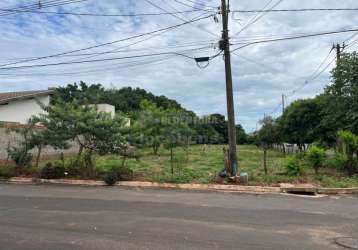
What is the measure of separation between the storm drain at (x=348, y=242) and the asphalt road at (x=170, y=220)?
140 mm

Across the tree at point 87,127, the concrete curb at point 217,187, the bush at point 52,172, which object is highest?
the tree at point 87,127

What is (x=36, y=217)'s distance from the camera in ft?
28.7

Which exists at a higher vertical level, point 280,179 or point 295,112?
point 295,112

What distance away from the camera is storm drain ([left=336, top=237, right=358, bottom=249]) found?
6672mm

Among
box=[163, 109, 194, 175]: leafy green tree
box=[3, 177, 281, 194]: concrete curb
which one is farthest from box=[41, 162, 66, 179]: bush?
box=[163, 109, 194, 175]: leafy green tree

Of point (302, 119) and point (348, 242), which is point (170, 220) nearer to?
point (348, 242)

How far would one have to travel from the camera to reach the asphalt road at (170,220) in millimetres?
6699

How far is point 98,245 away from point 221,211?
166 inches

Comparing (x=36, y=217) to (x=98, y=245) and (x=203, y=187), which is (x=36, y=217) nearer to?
(x=98, y=245)

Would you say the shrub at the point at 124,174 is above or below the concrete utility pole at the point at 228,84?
below

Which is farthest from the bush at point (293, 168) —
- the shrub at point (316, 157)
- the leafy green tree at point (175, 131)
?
the leafy green tree at point (175, 131)

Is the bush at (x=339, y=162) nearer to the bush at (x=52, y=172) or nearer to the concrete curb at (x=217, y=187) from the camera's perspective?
the concrete curb at (x=217, y=187)

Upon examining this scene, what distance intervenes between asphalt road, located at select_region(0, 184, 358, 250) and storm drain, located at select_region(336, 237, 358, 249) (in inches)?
5.5

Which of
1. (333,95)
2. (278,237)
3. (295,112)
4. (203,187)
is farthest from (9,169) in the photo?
(295,112)
